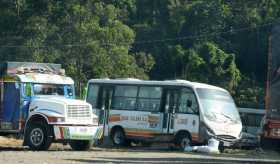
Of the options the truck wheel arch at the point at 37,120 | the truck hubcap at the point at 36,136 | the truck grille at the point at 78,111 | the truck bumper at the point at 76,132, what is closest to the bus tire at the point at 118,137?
the truck bumper at the point at 76,132

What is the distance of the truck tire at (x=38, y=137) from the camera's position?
80.1 feet

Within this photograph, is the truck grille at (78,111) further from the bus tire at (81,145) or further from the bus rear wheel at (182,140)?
the bus rear wheel at (182,140)

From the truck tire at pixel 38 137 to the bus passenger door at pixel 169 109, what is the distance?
314 inches

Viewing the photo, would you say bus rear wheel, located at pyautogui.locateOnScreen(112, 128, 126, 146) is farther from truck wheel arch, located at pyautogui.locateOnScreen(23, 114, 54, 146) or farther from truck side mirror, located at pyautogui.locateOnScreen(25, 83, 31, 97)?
truck wheel arch, located at pyautogui.locateOnScreen(23, 114, 54, 146)

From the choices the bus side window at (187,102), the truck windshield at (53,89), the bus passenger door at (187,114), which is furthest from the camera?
the bus side window at (187,102)

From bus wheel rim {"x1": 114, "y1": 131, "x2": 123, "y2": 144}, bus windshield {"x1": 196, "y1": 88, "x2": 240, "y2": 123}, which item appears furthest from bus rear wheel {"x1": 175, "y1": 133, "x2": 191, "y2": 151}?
bus wheel rim {"x1": 114, "y1": 131, "x2": 123, "y2": 144}

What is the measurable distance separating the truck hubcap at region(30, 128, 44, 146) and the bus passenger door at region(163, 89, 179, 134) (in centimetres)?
804

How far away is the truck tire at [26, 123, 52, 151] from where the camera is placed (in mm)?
24422

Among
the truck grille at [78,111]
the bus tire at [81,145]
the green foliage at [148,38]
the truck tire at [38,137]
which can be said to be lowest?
the bus tire at [81,145]

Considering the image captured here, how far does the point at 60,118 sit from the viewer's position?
24.4m

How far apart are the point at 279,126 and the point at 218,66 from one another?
3996cm

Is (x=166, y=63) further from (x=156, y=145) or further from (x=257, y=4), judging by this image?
(x=156, y=145)

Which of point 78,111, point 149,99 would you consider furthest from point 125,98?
point 78,111

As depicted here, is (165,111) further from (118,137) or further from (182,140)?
(118,137)
